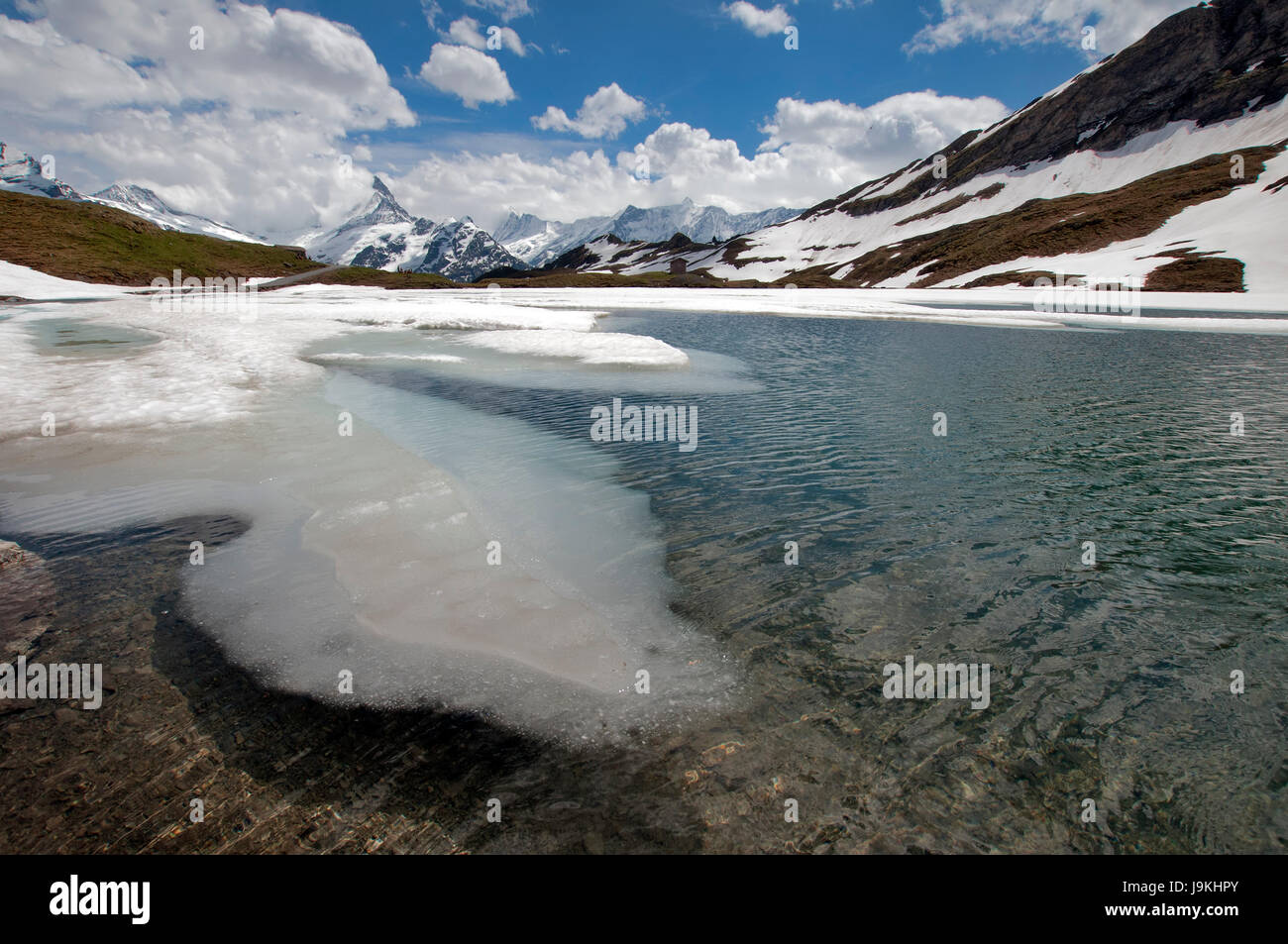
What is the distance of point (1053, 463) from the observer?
40.7 ft

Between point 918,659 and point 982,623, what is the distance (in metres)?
1.25

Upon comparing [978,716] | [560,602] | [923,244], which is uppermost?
[923,244]

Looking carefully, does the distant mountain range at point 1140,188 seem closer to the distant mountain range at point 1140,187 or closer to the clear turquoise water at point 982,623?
the distant mountain range at point 1140,187

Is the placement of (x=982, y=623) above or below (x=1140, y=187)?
below

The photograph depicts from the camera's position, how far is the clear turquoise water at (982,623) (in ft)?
15.0

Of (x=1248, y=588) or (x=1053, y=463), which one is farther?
(x=1053, y=463)

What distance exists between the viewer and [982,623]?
6.88 metres

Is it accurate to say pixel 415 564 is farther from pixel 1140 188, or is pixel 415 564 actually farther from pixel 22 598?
pixel 1140 188

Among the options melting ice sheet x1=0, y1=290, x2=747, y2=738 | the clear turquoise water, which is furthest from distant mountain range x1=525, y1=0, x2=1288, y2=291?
melting ice sheet x1=0, y1=290, x2=747, y2=738

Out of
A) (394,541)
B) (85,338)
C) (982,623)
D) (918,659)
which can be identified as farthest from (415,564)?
(85,338)

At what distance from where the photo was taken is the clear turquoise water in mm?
4578
